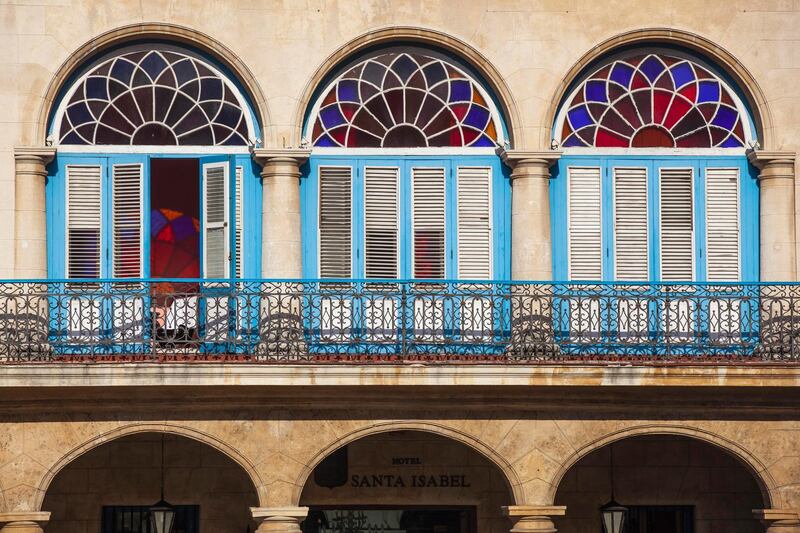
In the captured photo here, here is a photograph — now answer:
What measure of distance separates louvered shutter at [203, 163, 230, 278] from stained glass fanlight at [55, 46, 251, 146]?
0.42 m

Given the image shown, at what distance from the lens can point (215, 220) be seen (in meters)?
24.9

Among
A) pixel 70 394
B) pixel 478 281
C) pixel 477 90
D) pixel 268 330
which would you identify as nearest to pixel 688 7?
pixel 477 90

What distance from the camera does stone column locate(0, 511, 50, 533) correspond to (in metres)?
23.3

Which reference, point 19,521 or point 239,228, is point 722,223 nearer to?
point 239,228

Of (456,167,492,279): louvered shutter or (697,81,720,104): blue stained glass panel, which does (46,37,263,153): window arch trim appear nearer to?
(456,167,492,279): louvered shutter

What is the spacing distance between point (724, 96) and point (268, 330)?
6.43 meters

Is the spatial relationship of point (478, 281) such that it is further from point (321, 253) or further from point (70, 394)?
point (70, 394)

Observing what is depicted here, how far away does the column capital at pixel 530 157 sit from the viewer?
24.9m

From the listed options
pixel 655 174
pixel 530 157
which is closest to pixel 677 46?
pixel 655 174

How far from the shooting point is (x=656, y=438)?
1027 inches

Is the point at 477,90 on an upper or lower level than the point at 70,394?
upper

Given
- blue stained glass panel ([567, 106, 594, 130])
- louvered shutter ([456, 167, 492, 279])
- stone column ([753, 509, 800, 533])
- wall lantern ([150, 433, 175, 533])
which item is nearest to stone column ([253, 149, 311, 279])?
louvered shutter ([456, 167, 492, 279])

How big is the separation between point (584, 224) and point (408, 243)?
2.17 m

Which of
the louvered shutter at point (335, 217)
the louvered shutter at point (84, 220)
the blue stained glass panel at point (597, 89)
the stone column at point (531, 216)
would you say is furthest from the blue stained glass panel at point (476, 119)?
the louvered shutter at point (84, 220)
